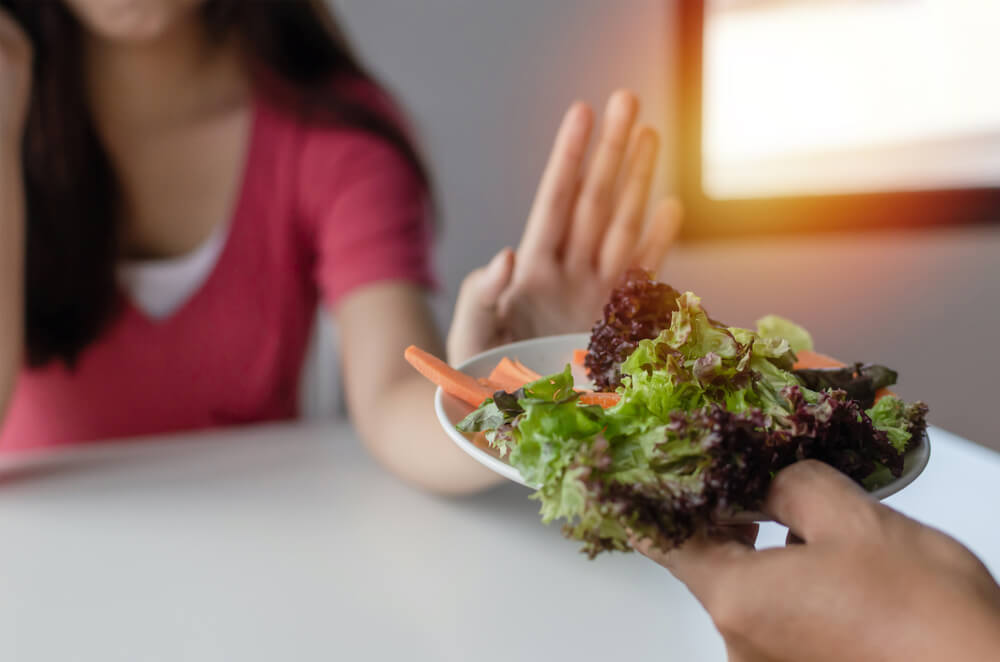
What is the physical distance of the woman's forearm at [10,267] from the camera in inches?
57.2

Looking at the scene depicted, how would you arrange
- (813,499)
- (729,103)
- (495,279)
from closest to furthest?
1. (813,499)
2. (495,279)
3. (729,103)

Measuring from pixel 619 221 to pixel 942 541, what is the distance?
947 millimetres

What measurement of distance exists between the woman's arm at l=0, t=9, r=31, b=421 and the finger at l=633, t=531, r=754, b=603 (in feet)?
4.56

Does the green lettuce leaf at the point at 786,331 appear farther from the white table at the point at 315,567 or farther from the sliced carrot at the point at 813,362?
the white table at the point at 315,567

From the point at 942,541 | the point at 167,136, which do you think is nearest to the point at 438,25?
the point at 167,136

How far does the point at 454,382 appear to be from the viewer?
2.56ft

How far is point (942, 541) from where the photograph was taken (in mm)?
489

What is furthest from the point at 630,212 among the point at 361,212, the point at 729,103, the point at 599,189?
the point at 729,103

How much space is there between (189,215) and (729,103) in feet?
→ 6.02

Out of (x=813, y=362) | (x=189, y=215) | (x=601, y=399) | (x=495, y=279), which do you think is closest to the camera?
(x=601, y=399)

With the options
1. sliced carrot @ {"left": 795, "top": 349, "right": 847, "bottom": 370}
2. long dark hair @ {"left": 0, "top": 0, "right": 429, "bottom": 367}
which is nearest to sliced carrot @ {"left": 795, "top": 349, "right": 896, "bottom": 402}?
sliced carrot @ {"left": 795, "top": 349, "right": 847, "bottom": 370}

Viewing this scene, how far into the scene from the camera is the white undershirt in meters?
1.67

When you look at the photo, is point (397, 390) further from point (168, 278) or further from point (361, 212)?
point (168, 278)

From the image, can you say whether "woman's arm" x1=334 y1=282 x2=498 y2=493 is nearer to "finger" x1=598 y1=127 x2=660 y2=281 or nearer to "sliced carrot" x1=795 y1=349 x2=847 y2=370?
"finger" x1=598 y1=127 x2=660 y2=281
